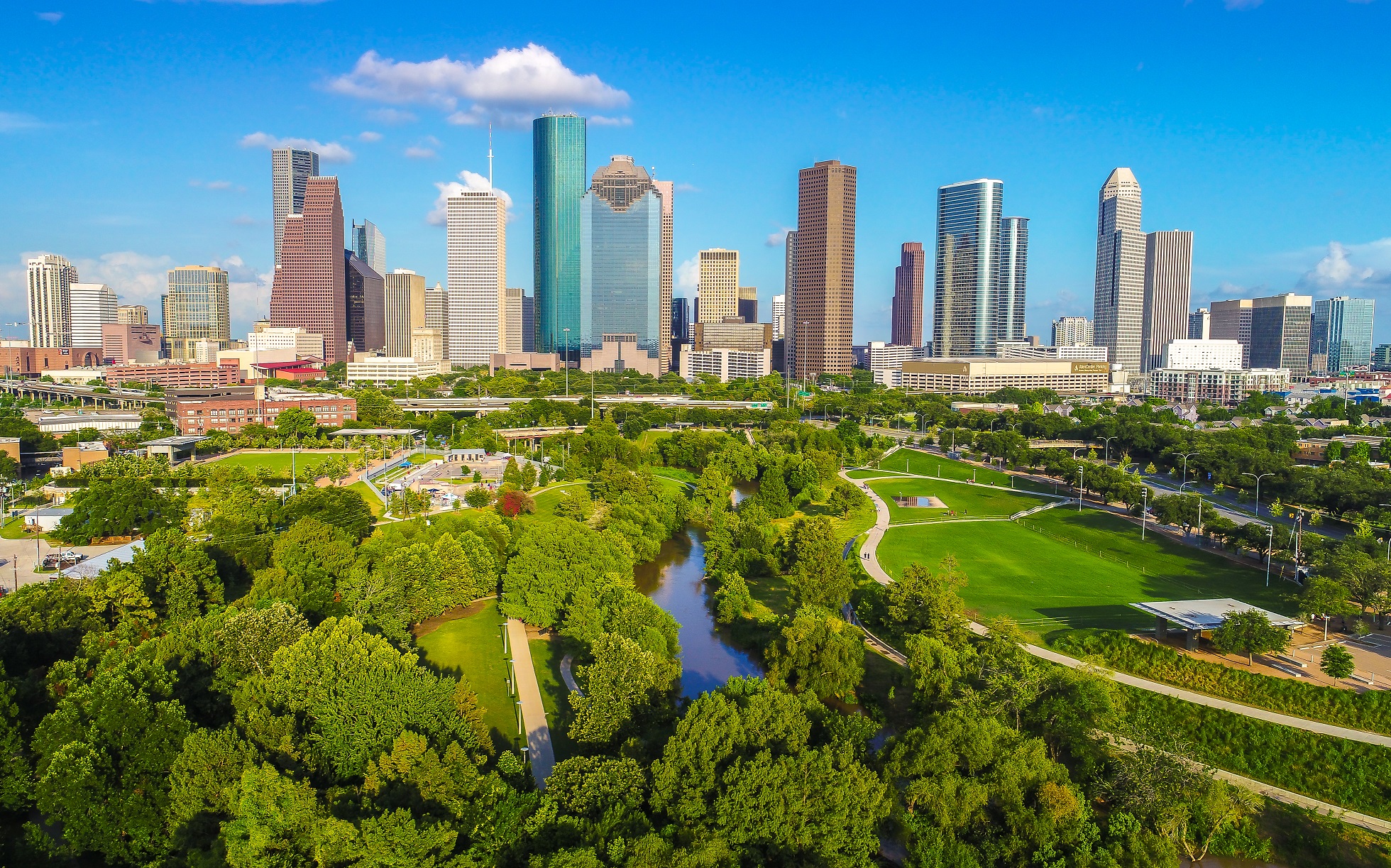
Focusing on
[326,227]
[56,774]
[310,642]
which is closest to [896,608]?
[310,642]

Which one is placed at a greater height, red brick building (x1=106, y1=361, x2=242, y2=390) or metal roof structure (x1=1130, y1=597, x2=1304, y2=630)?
red brick building (x1=106, y1=361, x2=242, y2=390)

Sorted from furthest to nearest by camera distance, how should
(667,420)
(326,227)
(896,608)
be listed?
(326,227)
(667,420)
(896,608)

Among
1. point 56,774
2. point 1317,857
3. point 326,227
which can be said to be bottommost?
point 1317,857

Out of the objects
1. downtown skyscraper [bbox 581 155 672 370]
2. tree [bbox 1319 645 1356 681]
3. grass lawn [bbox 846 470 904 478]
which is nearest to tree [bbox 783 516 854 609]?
tree [bbox 1319 645 1356 681]

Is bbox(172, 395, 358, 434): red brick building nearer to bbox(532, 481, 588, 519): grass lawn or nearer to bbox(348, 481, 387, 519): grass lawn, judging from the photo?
bbox(348, 481, 387, 519): grass lawn

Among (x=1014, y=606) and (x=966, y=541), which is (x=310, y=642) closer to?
(x=1014, y=606)

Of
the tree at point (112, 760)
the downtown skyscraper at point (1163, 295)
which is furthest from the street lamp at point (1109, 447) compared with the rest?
the downtown skyscraper at point (1163, 295)
